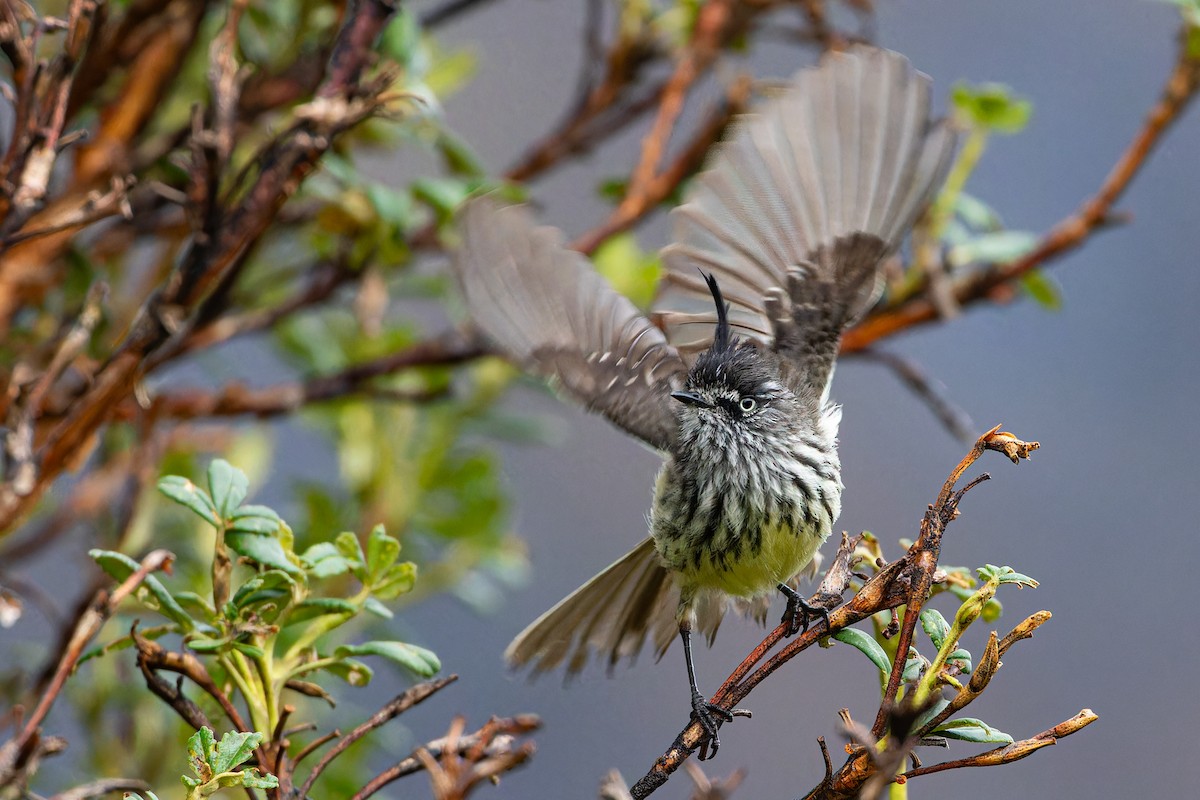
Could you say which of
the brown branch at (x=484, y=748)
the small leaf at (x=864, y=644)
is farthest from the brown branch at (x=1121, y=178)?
the brown branch at (x=484, y=748)

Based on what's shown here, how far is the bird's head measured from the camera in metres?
1.93

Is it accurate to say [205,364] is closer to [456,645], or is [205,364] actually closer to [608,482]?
[456,645]

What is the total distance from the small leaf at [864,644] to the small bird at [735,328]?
659mm

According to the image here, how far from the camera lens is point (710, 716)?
1252 mm

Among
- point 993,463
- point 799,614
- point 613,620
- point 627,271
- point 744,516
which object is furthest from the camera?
point 993,463

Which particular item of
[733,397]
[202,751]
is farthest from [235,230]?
[733,397]

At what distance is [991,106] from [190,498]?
4.57 ft

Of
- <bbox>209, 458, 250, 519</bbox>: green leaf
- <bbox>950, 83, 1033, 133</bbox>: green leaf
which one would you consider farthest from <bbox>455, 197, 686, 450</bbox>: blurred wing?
<bbox>209, 458, 250, 519</bbox>: green leaf

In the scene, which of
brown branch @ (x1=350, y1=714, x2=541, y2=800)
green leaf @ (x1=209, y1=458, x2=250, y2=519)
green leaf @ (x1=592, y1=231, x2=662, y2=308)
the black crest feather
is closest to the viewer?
brown branch @ (x1=350, y1=714, x2=541, y2=800)

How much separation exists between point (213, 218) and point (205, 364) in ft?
2.88

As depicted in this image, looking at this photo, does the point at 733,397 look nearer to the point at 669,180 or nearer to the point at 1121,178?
the point at 669,180

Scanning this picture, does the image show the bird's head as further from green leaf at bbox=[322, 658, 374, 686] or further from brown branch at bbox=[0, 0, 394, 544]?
green leaf at bbox=[322, 658, 374, 686]

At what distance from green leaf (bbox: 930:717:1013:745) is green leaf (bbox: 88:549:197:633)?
1.70ft

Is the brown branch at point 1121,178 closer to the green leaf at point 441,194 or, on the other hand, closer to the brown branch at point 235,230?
the green leaf at point 441,194
